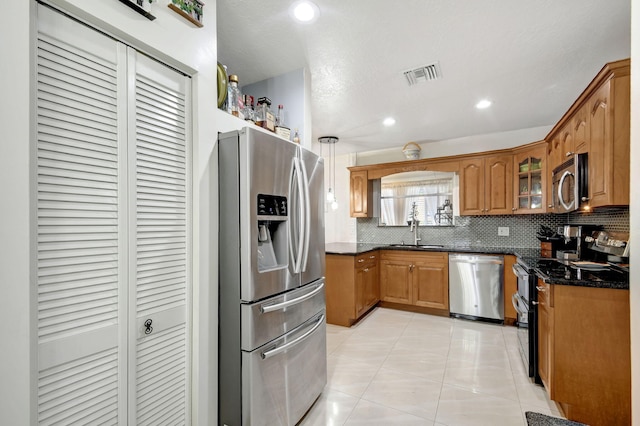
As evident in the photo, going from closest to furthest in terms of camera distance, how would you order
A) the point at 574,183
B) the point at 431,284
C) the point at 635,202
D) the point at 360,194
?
1. the point at 635,202
2. the point at 574,183
3. the point at 431,284
4. the point at 360,194

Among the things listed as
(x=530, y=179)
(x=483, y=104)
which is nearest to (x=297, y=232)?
(x=483, y=104)

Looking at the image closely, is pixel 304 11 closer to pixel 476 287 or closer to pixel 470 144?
pixel 470 144

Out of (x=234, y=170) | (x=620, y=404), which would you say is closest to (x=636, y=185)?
(x=234, y=170)

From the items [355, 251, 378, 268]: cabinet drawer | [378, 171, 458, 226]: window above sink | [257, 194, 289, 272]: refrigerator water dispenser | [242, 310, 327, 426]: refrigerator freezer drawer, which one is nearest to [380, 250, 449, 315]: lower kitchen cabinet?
[355, 251, 378, 268]: cabinet drawer

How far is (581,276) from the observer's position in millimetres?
1825

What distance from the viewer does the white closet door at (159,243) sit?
1.21 m

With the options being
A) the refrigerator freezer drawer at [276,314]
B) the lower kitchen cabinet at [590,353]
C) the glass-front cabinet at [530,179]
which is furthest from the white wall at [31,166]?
the glass-front cabinet at [530,179]

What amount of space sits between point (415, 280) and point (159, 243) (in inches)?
136

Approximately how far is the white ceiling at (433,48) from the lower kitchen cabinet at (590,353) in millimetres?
1666

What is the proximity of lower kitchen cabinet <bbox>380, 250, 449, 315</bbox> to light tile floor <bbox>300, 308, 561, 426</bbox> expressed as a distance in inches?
17.9

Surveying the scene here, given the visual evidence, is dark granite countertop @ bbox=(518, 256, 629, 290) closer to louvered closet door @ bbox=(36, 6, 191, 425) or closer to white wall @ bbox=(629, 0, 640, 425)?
white wall @ bbox=(629, 0, 640, 425)

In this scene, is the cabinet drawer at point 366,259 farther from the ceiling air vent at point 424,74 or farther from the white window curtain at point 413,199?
the ceiling air vent at point 424,74

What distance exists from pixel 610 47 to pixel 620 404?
2.33 m

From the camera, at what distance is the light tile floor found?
1896 millimetres
